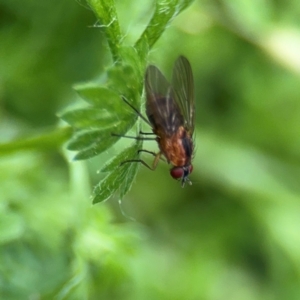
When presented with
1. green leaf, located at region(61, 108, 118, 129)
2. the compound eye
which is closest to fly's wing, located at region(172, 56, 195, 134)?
the compound eye

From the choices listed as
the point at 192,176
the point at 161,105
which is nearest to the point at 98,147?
the point at 161,105

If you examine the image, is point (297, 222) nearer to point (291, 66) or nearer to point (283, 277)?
point (283, 277)

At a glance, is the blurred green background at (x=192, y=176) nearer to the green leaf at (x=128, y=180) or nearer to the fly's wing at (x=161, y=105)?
the fly's wing at (x=161, y=105)

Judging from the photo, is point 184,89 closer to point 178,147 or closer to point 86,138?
point 178,147

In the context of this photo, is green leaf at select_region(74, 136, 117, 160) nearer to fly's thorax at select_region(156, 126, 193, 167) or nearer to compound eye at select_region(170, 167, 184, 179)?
fly's thorax at select_region(156, 126, 193, 167)

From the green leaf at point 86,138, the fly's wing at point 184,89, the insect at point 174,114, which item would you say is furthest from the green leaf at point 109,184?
the fly's wing at point 184,89

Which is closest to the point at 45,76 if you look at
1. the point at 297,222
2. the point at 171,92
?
the point at 171,92
